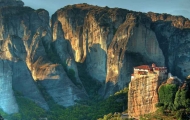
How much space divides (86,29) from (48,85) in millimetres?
8887

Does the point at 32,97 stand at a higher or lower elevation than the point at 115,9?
lower

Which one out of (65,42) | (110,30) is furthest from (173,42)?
(65,42)

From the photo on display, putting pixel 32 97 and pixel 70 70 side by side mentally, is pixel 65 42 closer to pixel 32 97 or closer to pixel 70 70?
pixel 70 70

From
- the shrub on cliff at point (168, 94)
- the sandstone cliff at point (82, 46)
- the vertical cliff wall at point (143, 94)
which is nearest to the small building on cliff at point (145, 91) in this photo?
the vertical cliff wall at point (143, 94)

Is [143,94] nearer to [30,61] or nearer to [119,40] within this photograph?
[119,40]

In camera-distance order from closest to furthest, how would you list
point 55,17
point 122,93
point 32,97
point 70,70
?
point 122,93
point 32,97
point 70,70
point 55,17

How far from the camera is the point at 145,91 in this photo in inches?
1231

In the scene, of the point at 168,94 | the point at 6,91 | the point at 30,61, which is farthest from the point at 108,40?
the point at 168,94

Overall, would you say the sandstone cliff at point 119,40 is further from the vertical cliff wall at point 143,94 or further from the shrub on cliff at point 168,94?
the shrub on cliff at point 168,94

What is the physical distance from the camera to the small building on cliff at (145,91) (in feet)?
101

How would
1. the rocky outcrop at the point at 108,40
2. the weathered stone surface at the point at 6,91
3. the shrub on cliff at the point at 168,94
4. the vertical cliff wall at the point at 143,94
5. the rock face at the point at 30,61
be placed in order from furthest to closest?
the rocky outcrop at the point at 108,40 → the rock face at the point at 30,61 → the weathered stone surface at the point at 6,91 → the vertical cliff wall at the point at 143,94 → the shrub on cliff at the point at 168,94

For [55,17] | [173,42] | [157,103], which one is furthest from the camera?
[55,17]

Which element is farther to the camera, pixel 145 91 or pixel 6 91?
pixel 6 91

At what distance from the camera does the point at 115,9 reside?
176 feet
